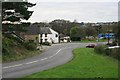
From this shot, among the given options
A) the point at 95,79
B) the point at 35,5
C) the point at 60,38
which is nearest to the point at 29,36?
the point at 60,38

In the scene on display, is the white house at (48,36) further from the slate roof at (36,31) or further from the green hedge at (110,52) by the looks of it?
the green hedge at (110,52)

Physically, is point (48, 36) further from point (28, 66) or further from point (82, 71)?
point (82, 71)

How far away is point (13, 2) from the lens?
3541 centimetres

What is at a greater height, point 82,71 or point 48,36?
point 48,36

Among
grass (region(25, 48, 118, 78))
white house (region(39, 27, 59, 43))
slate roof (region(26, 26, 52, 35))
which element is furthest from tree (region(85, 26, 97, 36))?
grass (region(25, 48, 118, 78))

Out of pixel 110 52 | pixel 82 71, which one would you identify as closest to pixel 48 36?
pixel 110 52

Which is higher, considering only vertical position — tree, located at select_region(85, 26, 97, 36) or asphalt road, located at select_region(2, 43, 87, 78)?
tree, located at select_region(85, 26, 97, 36)

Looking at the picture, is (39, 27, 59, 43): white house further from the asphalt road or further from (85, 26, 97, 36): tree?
the asphalt road

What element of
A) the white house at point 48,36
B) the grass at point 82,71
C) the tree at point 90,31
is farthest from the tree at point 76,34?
the grass at point 82,71

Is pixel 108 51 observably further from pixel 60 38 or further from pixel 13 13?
pixel 60 38

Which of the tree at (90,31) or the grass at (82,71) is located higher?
the tree at (90,31)

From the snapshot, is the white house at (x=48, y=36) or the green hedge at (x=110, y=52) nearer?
the green hedge at (x=110, y=52)

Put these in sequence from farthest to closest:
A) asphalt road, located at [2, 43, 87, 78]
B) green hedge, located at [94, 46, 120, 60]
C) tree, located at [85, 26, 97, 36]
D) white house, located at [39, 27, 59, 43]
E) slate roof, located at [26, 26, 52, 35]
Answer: tree, located at [85, 26, 97, 36] → white house, located at [39, 27, 59, 43] → slate roof, located at [26, 26, 52, 35] → green hedge, located at [94, 46, 120, 60] → asphalt road, located at [2, 43, 87, 78]

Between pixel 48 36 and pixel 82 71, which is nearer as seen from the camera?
pixel 82 71
